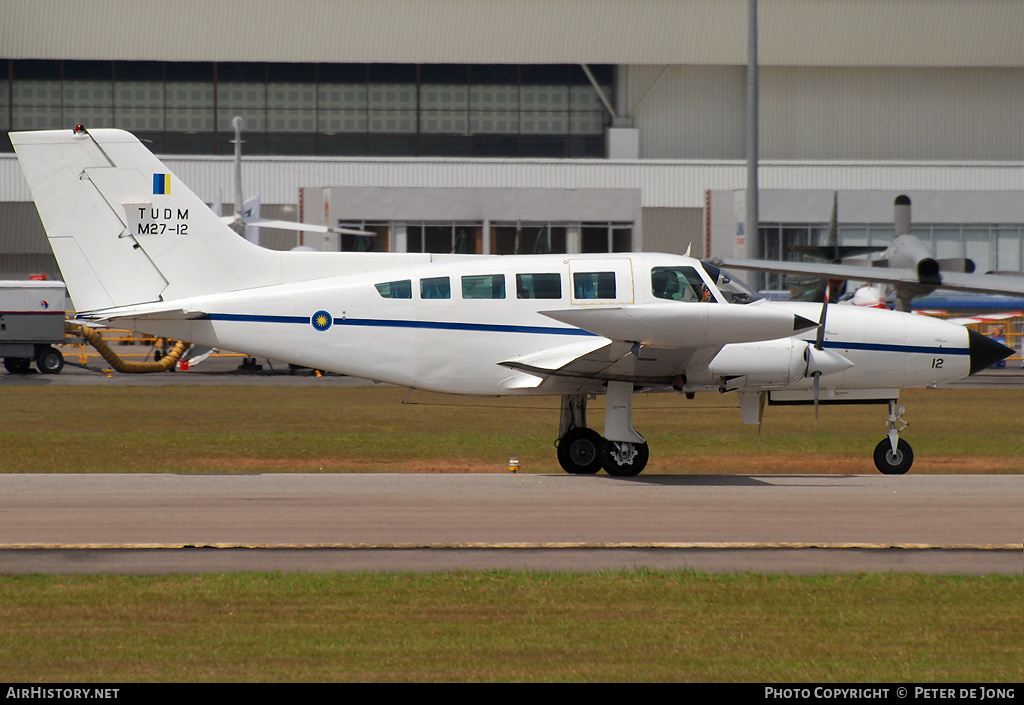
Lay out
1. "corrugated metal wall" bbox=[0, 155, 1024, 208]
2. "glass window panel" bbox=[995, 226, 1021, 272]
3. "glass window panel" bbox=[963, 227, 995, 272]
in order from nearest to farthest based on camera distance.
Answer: "glass window panel" bbox=[963, 227, 995, 272], "glass window panel" bbox=[995, 226, 1021, 272], "corrugated metal wall" bbox=[0, 155, 1024, 208]

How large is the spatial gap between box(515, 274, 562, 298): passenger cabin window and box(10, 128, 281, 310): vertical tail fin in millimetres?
3189

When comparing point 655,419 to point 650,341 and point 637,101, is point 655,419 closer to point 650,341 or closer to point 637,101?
point 650,341

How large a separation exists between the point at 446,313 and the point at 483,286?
1.89ft

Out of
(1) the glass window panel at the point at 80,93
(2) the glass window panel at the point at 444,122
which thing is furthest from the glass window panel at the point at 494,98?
(1) the glass window panel at the point at 80,93

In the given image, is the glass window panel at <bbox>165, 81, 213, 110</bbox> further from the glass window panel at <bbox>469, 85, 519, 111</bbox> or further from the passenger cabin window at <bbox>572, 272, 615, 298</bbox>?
the passenger cabin window at <bbox>572, 272, 615, 298</bbox>

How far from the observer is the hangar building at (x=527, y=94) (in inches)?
2290

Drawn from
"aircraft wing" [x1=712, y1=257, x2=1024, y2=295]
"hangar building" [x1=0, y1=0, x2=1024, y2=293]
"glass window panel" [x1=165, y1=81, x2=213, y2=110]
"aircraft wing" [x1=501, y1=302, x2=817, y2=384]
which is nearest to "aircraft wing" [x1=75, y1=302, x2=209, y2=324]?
"aircraft wing" [x1=501, y1=302, x2=817, y2=384]

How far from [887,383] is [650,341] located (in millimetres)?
3474

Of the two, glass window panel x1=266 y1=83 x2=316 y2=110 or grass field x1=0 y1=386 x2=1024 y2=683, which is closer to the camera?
grass field x1=0 y1=386 x2=1024 y2=683

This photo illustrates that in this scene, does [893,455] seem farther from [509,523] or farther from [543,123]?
[543,123]

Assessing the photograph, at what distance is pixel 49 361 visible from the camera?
36.6 m

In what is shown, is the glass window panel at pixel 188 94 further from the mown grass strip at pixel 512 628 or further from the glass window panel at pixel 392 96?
the mown grass strip at pixel 512 628

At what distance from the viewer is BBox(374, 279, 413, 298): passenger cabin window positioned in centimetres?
1452

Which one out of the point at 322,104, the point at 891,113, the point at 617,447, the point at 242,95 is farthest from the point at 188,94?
the point at 617,447
